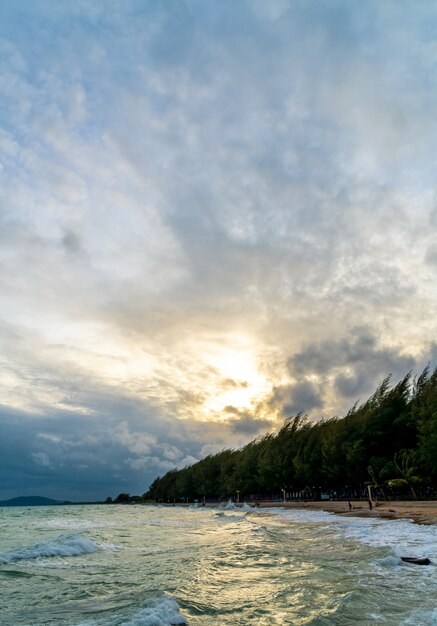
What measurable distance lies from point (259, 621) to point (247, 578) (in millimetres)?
5396

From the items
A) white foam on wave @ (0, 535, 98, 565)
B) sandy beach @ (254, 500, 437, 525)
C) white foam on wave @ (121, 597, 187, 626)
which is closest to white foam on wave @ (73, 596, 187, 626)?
white foam on wave @ (121, 597, 187, 626)

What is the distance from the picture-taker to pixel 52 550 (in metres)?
22.5

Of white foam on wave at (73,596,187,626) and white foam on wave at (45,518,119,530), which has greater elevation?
white foam on wave at (45,518,119,530)

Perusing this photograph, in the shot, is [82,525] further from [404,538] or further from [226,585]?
[226,585]

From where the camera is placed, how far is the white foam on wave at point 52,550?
20.8 meters

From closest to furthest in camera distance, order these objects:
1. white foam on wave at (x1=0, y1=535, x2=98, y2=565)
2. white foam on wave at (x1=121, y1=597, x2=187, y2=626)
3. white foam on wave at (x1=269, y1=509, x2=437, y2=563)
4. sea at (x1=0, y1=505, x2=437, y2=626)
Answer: white foam on wave at (x1=121, y1=597, x2=187, y2=626) → sea at (x1=0, y1=505, x2=437, y2=626) → white foam on wave at (x1=269, y1=509, x2=437, y2=563) → white foam on wave at (x1=0, y1=535, x2=98, y2=565)

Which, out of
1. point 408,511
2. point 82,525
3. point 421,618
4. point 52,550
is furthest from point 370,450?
point 421,618

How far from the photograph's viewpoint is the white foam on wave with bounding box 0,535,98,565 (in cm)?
2078

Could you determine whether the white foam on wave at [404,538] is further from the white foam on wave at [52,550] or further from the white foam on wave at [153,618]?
the white foam on wave at [52,550]

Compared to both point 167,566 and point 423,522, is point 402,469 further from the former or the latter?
point 167,566

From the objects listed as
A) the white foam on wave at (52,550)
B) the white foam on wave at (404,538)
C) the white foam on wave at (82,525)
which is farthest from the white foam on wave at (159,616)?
the white foam on wave at (82,525)

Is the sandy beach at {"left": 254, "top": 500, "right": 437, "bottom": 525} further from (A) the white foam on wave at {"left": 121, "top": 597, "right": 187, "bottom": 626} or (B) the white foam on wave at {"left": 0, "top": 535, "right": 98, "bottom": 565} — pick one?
(A) the white foam on wave at {"left": 121, "top": 597, "right": 187, "bottom": 626}

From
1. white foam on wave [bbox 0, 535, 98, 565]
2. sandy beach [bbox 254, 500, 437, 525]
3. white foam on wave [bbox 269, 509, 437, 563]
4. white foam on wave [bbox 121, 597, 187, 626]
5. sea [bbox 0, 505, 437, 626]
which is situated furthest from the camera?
sandy beach [bbox 254, 500, 437, 525]

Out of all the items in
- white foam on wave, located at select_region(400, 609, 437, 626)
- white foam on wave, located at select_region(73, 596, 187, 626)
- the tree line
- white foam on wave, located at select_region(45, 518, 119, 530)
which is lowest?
white foam on wave, located at select_region(400, 609, 437, 626)
